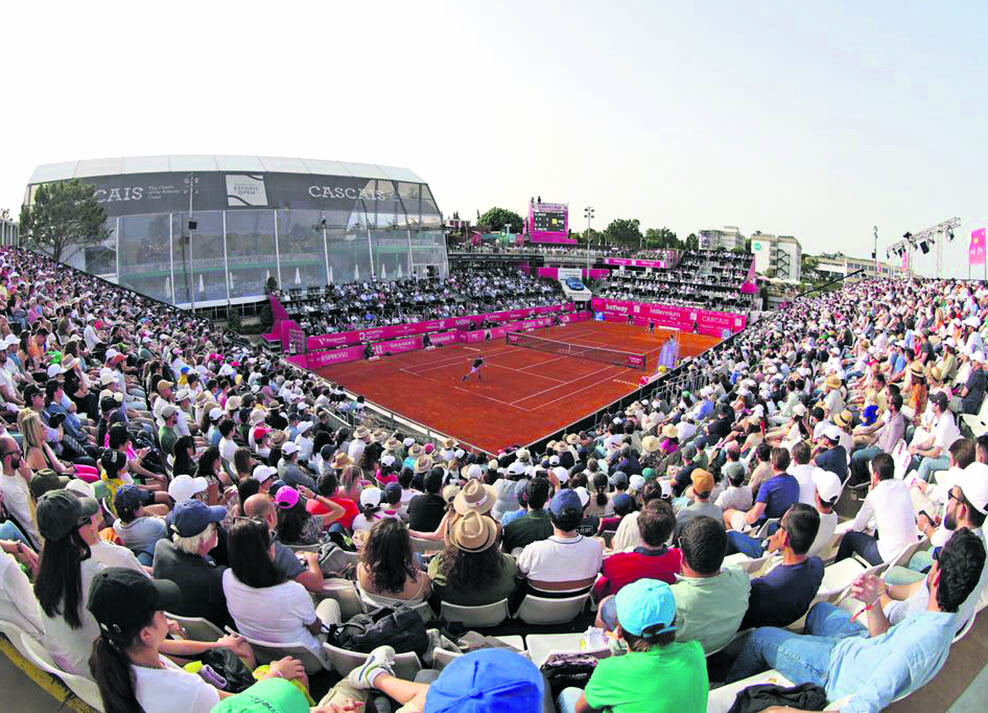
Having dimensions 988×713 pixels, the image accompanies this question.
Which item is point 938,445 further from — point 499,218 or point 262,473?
point 499,218

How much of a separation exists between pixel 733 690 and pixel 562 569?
1.68 metres

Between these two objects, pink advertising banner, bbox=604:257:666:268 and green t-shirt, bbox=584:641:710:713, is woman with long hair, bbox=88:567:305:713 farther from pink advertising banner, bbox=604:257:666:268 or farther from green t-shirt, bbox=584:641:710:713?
pink advertising banner, bbox=604:257:666:268

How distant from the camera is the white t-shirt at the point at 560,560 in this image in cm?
487

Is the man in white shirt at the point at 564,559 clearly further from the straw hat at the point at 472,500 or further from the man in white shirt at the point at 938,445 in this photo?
the man in white shirt at the point at 938,445

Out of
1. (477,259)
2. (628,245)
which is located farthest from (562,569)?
(628,245)

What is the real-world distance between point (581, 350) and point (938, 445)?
114 ft

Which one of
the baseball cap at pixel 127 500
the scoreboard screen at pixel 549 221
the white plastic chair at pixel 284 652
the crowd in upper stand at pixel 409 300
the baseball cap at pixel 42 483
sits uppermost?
the scoreboard screen at pixel 549 221

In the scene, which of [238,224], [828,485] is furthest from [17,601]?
[238,224]

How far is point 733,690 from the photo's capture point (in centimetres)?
346

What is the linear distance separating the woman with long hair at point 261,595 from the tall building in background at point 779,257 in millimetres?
87096

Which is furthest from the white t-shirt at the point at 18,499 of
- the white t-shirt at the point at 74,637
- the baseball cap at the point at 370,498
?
the baseball cap at the point at 370,498

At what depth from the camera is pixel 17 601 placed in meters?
3.33

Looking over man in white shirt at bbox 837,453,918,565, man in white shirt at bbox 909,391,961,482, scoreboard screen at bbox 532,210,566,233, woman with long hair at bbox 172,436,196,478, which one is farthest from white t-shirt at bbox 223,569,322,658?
scoreboard screen at bbox 532,210,566,233

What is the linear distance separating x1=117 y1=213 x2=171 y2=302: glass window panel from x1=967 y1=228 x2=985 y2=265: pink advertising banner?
152 feet
